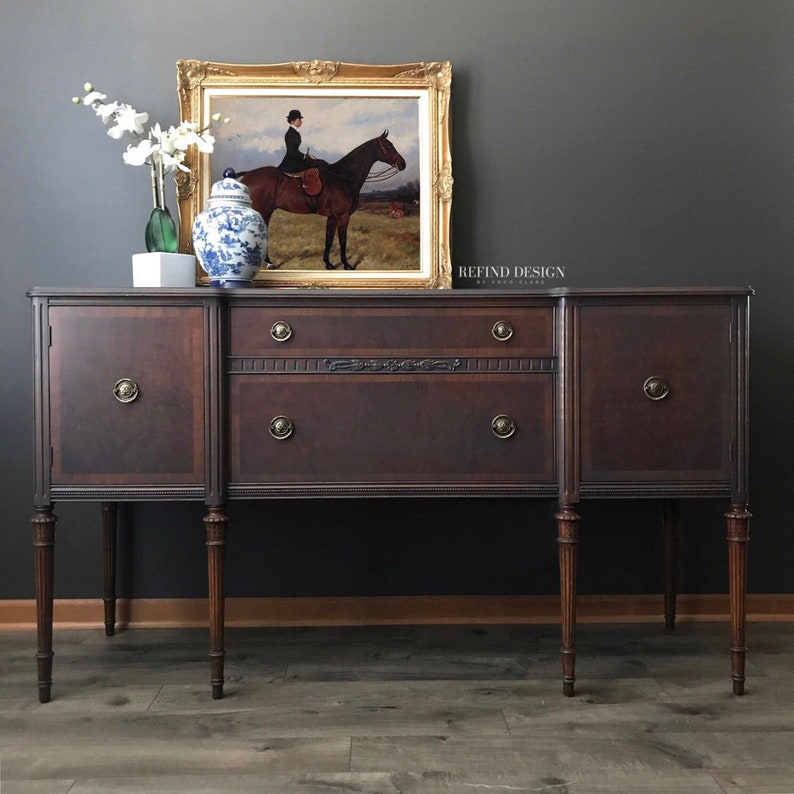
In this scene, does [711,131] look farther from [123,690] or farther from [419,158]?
[123,690]

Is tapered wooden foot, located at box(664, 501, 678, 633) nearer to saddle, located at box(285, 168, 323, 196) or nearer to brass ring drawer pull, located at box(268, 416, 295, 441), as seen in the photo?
brass ring drawer pull, located at box(268, 416, 295, 441)

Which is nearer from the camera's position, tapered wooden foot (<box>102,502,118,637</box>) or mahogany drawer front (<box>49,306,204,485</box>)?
mahogany drawer front (<box>49,306,204,485</box>)

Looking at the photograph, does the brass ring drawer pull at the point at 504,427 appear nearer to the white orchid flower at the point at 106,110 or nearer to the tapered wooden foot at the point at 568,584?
the tapered wooden foot at the point at 568,584

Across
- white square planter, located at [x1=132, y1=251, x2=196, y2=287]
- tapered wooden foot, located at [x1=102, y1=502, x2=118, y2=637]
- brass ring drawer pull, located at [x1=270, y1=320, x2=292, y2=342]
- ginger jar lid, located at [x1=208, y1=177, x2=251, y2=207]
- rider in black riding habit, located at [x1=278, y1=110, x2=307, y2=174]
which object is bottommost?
tapered wooden foot, located at [x1=102, y1=502, x2=118, y2=637]

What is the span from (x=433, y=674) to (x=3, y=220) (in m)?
1.85

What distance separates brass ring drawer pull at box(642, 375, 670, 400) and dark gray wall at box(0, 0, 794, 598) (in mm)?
661

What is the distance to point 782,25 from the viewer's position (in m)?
2.51

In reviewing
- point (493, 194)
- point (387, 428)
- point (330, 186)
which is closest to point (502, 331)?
point (387, 428)

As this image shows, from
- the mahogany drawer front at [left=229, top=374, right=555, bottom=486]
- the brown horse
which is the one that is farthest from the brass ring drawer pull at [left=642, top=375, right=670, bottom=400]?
the brown horse

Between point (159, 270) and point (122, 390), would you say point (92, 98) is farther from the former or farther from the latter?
point (122, 390)

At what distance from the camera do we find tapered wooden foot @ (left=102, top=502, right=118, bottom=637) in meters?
2.42

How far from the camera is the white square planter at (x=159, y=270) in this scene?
221 cm

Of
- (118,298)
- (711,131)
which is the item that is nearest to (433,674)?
(118,298)

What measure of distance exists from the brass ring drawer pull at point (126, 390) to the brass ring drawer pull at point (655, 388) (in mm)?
1220
